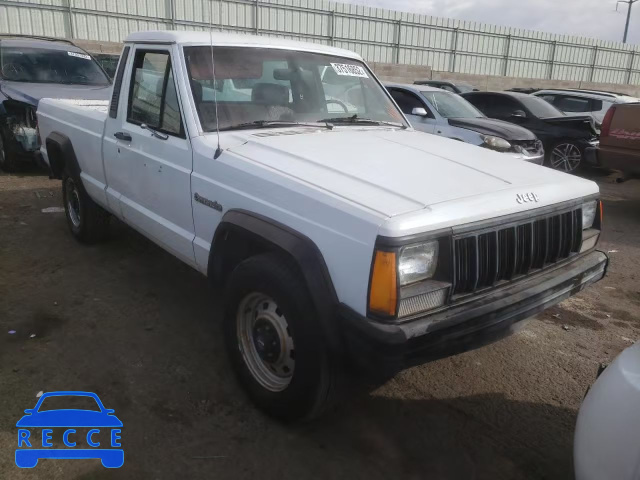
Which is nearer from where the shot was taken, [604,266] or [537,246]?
[537,246]

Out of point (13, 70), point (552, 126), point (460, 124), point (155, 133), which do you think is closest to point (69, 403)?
point (155, 133)

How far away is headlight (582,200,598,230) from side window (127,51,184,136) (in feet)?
7.93

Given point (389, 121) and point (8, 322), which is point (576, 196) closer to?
point (389, 121)

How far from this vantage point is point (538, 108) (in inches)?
428

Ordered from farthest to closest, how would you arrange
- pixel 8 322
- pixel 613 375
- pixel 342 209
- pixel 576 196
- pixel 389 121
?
pixel 389 121 < pixel 8 322 < pixel 576 196 < pixel 342 209 < pixel 613 375

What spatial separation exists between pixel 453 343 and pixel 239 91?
81.2 inches

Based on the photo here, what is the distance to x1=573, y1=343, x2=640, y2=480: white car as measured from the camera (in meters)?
1.66

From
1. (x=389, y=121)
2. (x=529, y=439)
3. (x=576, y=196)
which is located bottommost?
(x=529, y=439)

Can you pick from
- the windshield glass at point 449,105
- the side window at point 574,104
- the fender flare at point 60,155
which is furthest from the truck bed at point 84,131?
the side window at point 574,104

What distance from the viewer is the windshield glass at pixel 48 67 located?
26.7 feet

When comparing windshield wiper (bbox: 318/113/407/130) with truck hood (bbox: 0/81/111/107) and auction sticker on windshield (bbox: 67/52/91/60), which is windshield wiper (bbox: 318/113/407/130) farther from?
auction sticker on windshield (bbox: 67/52/91/60)

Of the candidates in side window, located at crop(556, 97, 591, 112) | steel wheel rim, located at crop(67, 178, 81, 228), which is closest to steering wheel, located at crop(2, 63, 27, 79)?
steel wheel rim, located at crop(67, 178, 81, 228)

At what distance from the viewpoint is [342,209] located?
2283 mm

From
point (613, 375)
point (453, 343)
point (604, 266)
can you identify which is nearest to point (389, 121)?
point (604, 266)
